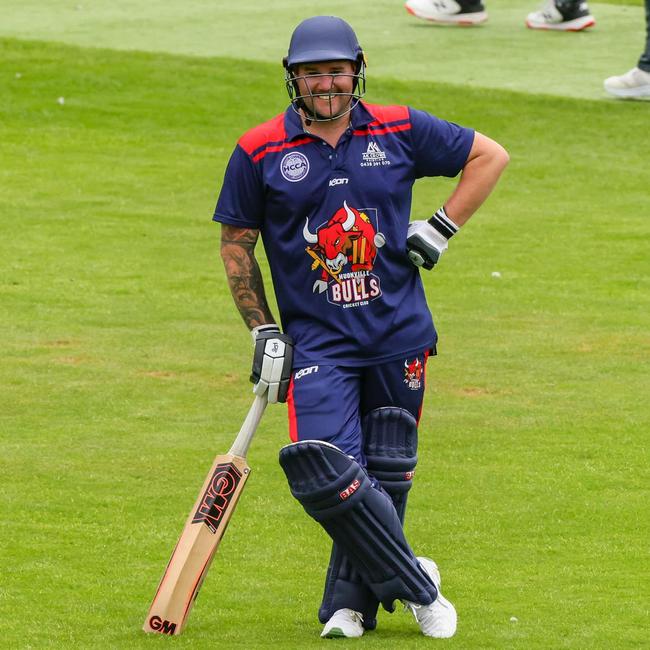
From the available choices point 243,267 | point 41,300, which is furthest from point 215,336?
point 243,267

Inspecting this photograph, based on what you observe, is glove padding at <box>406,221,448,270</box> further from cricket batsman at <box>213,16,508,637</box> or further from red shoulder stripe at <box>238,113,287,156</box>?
red shoulder stripe at <box>238,113,287,156</box>

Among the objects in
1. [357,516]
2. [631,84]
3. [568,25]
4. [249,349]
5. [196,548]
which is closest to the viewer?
[357,516]

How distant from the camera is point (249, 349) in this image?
35.7ft

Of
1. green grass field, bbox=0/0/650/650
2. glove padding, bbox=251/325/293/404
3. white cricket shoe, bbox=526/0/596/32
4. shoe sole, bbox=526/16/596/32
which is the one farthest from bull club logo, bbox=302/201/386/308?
shoe sole, bbox=526/16/596/32

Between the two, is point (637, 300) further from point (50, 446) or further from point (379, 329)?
point (379, 329)

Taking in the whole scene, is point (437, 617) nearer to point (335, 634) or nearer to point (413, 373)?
point (335, 634)

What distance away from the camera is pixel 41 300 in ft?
39.1

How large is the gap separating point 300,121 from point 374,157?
305 millimetres

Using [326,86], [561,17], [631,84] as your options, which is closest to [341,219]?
[326,86]

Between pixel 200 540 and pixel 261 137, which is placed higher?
pixel 261 137

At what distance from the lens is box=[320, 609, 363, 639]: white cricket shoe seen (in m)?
6.11

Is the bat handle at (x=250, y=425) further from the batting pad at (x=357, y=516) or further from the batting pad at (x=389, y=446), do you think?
the batting pad at (x=389, y=446)

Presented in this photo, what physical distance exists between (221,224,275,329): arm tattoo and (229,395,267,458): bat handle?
307mm

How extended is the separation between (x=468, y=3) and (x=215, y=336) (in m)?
11.4
